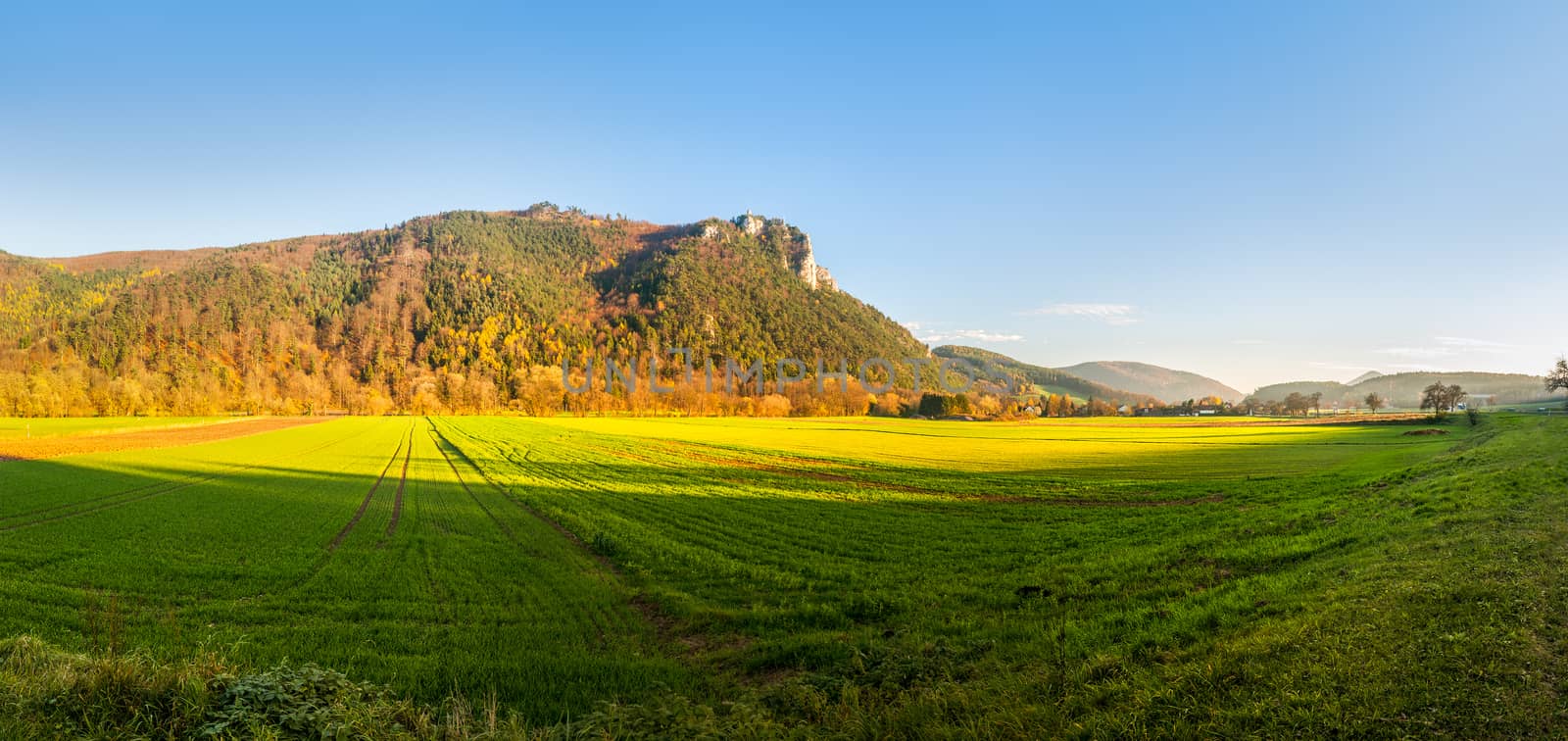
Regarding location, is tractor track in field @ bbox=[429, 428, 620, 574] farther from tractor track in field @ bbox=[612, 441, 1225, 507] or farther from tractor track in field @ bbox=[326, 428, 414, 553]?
tractor track in field @ bbox=[612, 441, 1225, 507]

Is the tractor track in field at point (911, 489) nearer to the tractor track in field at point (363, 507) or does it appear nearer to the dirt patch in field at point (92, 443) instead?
the tractor track in field at point (363, 507)

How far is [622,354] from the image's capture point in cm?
19538

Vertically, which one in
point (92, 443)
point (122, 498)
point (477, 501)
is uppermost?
point (477, 501)

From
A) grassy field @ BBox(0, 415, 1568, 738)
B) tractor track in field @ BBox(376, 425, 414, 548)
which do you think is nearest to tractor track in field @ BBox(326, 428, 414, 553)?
grassy field @ BBox(0, 415, 1568, 738)

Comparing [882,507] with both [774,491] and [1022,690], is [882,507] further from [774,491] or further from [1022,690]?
[1022,690]

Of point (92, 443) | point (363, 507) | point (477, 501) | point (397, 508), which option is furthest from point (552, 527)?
point (92, 443)

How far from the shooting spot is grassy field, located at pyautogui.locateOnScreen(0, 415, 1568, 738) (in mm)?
5758

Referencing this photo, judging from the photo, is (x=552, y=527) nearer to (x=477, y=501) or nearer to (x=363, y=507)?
(x=477, y=501)

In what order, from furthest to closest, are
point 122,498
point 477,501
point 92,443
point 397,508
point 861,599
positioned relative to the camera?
point 92,443, point 122,498, point 477,501, point 397,508, point 861,599

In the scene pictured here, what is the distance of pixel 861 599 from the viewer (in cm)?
1184

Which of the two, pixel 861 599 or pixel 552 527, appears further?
pixel 552 527

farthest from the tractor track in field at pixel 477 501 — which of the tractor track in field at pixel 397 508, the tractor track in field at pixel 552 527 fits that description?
the tractor track in field at pixel 397 508

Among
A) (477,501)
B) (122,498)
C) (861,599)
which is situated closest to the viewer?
(861,599)

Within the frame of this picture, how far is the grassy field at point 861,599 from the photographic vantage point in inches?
227
